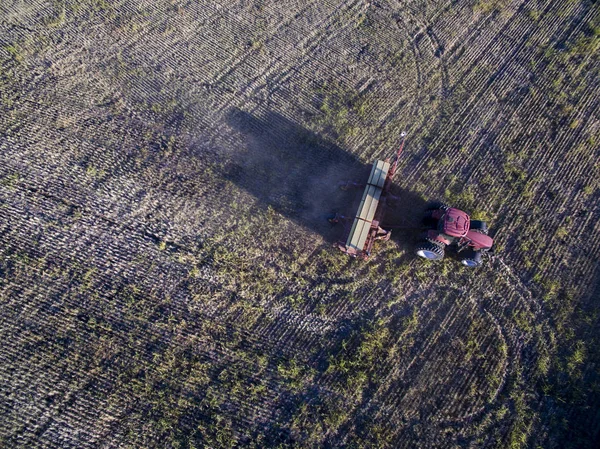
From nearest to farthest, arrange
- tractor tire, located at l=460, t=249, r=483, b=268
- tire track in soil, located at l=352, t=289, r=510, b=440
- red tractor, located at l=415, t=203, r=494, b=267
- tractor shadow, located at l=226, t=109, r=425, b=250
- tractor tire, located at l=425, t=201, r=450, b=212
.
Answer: tire track in soil, located at l=352, t=289, r=510, b=440 → red tractor, located at l=415, t=203, r=494, b=267 → tractor tire, located at l=460, t=249, r=483, b=268 → tractor tire, located at l=425, t=201, r=450, b=212 → tractor shadow, located at l=226, t=109, r=425, b=250

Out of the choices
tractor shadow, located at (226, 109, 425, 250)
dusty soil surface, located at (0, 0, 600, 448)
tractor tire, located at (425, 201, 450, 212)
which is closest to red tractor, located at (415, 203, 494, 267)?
tractor tire, located at (425, 201, 450, 212)

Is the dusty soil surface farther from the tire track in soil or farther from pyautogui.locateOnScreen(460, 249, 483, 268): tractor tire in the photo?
pyautogui.locateOnScreen(460, 249, 483, 268): tractor tire

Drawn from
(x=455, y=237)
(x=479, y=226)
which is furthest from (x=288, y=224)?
(x=479, y=226)

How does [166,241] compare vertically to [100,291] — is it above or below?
above

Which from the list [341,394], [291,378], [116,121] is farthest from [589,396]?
[116,121]

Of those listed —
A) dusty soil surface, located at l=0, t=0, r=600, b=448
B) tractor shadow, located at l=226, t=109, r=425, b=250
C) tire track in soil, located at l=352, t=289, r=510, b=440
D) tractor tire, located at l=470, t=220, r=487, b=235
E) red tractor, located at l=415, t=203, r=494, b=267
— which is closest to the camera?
dusty soil surface, located at l=0, t=0, r=600, b=448

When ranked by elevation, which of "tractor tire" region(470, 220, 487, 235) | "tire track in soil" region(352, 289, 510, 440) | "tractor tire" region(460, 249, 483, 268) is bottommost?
"tire track in soil" region(352, 289, 510, 440)

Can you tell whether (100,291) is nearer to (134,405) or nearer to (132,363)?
(132,363)

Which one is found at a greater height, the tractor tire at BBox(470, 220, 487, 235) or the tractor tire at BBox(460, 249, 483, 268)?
the tractor tire at BBox(470, 220, 487, 235)
